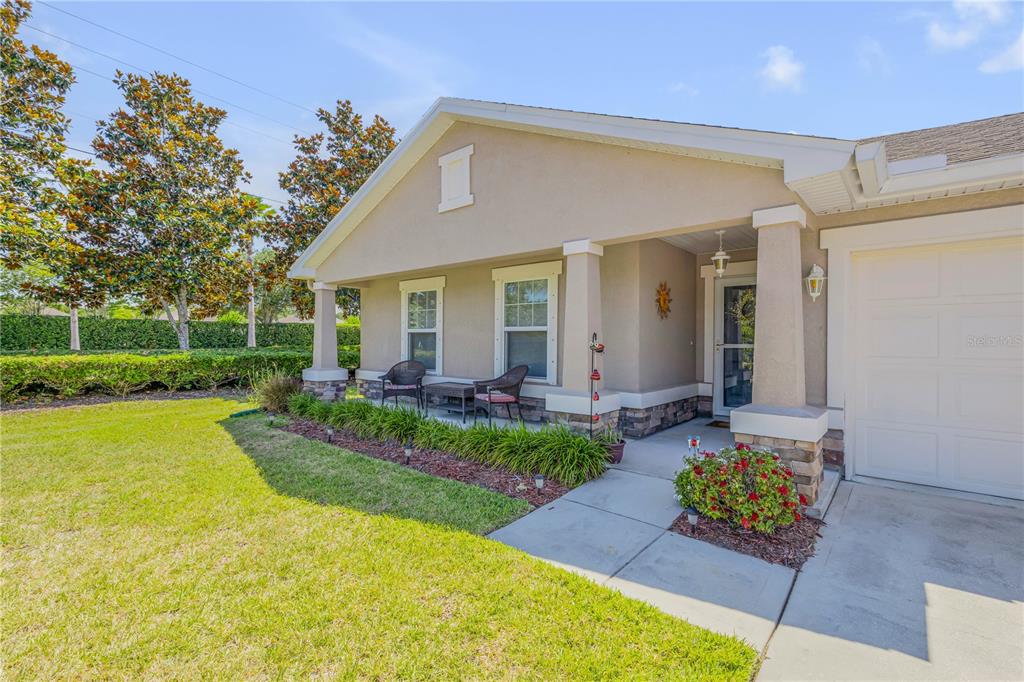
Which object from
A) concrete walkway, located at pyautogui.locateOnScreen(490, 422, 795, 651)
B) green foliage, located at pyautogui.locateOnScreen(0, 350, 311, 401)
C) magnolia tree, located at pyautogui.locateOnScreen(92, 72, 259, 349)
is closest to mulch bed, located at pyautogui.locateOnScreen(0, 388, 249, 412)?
green foliage, located at pyautogui.locateOnScreen(0, 350, 311, 401)

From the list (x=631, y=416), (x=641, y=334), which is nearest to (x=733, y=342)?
(x=641, y=334)

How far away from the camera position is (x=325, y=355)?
10.0 metres

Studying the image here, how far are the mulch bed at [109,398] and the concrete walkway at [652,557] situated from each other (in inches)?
415

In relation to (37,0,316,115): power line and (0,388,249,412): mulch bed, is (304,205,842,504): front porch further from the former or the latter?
(37,0,316,115): power line

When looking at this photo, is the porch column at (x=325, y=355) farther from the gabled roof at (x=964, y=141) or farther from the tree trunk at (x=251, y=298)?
the gabled roof at (x=964, y=141)

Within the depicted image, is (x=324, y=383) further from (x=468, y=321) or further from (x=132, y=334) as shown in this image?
(x=132, y=334)

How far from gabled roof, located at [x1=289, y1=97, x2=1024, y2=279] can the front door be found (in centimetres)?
270

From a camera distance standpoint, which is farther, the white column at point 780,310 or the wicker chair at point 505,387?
the wicker chair at point 505,387

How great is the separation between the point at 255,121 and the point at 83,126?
4.86 metres

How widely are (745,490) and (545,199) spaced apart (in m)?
4.18

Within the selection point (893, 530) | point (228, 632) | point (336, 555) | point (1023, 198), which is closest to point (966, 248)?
point (1023, 198)

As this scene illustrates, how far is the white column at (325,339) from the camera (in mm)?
9958

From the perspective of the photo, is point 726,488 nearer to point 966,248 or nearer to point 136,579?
point 966,248

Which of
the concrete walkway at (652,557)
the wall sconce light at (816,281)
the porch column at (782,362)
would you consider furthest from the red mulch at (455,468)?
the wall sconce light at (816,281)
